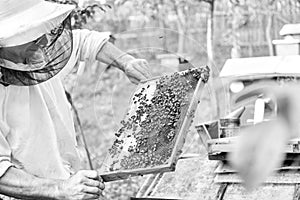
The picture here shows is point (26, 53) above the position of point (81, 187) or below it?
above

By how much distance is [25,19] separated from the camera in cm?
187

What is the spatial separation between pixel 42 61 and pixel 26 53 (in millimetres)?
77

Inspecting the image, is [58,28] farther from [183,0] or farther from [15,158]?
[183,0]

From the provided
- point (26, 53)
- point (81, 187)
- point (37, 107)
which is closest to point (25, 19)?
point (26, 53)

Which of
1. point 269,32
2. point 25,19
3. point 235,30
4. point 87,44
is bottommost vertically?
point 269,32

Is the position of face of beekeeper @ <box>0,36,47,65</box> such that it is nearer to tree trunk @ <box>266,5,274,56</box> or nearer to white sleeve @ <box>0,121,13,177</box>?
white sleeve @ <box>0,121,13,177</box>

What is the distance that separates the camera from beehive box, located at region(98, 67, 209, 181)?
1.88 metres

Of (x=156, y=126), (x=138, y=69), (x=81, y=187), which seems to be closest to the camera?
(x=81, y=187)

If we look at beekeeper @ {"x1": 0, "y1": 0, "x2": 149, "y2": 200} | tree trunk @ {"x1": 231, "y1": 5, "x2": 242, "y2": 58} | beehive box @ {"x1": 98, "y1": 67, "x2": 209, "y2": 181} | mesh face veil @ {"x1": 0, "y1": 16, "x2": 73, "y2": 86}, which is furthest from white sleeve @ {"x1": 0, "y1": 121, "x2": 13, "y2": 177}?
tree trunk @ {"x1": 231, "y1": 5, "x2": 242, "y2": 58}

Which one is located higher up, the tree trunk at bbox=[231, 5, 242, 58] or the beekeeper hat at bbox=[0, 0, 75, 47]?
the beekeeper hat at bbox=[0, 0, 75, 47]

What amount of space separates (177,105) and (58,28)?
1.81 feet

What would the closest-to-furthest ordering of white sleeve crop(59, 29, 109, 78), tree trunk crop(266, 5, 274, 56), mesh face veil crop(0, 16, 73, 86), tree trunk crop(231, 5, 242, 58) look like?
1. mesh face veil crop(0, 16, 73, 86)
2. white sleeve crop(59, 29, 109, 78)
3. tree trunk crop(231, 5, 242, 58)
4. tree trunk crop(266, 5, 274, 56)

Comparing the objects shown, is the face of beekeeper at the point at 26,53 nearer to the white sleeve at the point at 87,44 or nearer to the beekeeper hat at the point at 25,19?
the beekeeper hat at the point at 25,19

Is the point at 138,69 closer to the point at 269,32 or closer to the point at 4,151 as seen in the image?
the point at 4,151
